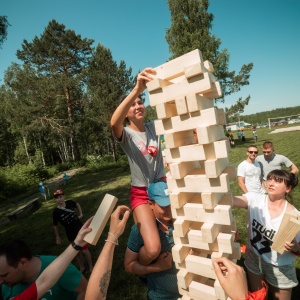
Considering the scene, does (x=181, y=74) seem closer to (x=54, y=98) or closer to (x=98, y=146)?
(x=54, y=98)

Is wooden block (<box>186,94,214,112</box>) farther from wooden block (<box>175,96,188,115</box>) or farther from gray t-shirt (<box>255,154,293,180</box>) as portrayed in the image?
gray t-shirt (<box>255,154,293,180</box>)

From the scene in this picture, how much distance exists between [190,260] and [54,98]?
28.0m

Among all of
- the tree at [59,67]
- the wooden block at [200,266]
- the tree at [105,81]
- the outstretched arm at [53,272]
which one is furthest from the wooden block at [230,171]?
the tree at [59,67]

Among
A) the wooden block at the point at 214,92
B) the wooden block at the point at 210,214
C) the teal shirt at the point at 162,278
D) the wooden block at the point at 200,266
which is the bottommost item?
the teal shirt at the point at 162,278

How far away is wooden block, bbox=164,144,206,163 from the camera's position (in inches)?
62.4

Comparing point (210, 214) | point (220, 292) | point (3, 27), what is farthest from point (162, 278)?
point (3, 27)

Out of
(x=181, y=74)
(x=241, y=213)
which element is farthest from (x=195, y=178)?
(x=241, y=213)

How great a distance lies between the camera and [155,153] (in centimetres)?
269

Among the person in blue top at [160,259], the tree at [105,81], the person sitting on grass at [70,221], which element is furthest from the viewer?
the tree at [105,81]

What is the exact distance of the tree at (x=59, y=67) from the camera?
25.3 metres

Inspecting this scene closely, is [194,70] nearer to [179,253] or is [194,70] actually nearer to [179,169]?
[179,169]

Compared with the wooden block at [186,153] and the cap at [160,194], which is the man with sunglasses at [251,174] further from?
Result: the wooden block at [186,153]

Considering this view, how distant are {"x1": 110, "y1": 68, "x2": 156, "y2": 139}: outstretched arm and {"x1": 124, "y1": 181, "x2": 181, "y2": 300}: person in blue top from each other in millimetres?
727

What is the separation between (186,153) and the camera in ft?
5.46
